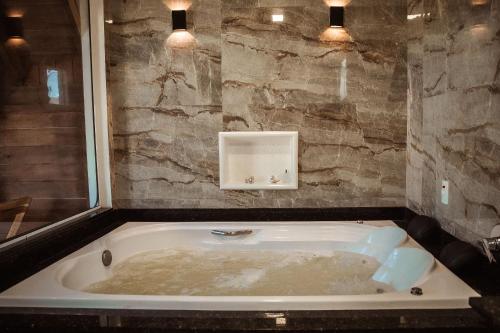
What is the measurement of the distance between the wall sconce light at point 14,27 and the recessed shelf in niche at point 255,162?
1895mm

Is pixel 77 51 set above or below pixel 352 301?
above

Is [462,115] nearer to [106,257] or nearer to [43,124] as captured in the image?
[106,257]

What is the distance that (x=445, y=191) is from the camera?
2.10 m

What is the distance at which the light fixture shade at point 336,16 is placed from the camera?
8.77 ft

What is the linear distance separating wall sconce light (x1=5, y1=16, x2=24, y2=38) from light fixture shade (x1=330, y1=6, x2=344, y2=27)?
7.94 feet

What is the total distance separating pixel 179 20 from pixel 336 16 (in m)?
1.09

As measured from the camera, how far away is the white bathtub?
53.9 inches

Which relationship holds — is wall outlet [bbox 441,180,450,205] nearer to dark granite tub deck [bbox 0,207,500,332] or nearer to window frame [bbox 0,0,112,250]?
dark granite tub deck [bbox 0,207,500,332]

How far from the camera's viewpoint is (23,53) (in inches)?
123

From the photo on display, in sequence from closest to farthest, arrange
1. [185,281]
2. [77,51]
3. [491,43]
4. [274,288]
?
1. [491,43]
2. [274,288]
3. [185,281]
4. [77,51]

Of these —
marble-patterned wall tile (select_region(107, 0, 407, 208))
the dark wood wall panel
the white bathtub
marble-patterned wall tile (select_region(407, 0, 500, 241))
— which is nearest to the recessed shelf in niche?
marble-patterned wall tile (select_region(107, 0, 407, 208))

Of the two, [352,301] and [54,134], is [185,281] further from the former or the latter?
[54,134]

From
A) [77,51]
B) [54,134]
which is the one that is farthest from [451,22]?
[54,134]

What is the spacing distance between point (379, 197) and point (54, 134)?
101 inches
